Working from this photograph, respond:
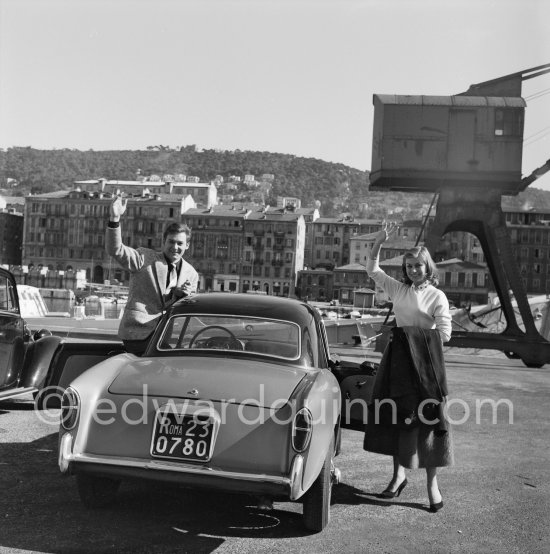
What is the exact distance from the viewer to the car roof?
621 centimetres

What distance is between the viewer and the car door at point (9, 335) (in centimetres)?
877

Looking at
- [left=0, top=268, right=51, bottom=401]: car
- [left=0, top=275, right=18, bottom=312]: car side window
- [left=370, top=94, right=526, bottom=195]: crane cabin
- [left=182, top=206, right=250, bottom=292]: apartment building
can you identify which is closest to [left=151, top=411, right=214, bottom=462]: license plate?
[left=0, top=268, right=51, bottom=401]: car

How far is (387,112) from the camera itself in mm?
24781

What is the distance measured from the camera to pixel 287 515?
5562 millimetres

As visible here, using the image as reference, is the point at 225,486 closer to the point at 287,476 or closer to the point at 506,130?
the point at 287,476

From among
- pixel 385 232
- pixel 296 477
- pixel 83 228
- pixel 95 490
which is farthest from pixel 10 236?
pixel 296 477

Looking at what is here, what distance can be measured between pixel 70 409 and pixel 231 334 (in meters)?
1.57

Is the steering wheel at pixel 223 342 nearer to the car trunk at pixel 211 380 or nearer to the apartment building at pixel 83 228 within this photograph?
the car trunk at pixel 211 380

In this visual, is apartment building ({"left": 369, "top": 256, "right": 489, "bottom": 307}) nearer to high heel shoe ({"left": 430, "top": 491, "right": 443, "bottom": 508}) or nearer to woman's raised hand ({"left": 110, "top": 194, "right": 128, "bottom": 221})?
woman's raised hand ({"left": 110, "top": 194, "right": 128, "bottom": 221})

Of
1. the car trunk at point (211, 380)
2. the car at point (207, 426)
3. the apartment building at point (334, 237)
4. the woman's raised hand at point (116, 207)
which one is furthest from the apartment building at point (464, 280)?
the car at point (207, 426)

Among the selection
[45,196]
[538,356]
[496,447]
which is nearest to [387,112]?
[538,356]

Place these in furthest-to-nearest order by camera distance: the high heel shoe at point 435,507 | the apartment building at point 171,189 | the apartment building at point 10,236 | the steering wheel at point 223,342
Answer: the apartment building at point 171,189 < the apartment building at point 10,236 < the steering wheel at point 223,342 < the high heel shoe at point 435,507

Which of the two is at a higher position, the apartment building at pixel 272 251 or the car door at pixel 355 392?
the apartment building at pixel 272 251

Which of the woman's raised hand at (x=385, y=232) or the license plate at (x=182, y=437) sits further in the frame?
the woman's raised hand at (x=385, y=232)
